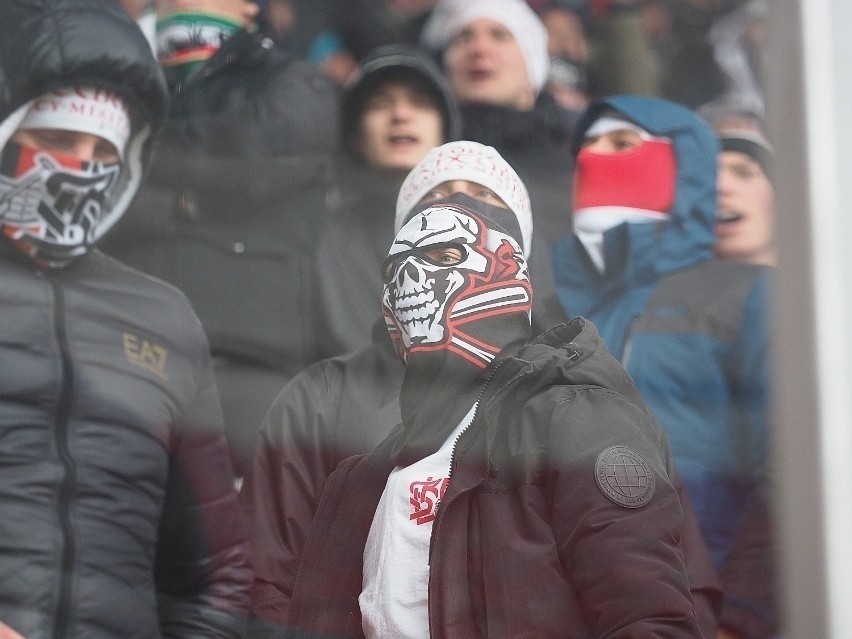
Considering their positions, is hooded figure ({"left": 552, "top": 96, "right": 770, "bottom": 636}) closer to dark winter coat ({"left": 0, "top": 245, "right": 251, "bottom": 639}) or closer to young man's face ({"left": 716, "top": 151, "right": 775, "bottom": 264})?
young man's face ({"left": 716, "top": 151, "right": 775, "bottom": 264})

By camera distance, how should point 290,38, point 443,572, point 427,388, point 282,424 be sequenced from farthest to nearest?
point 290,38
point 282,424
point 427,388
point 443,572

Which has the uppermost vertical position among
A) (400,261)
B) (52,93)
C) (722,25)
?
(722,25)

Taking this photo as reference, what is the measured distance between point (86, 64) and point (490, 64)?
794mm

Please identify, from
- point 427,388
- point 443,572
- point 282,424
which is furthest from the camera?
point 282,424

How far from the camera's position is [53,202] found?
287cm

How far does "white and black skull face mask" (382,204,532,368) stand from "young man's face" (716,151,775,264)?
442 millimetres

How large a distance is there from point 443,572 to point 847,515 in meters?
0.67

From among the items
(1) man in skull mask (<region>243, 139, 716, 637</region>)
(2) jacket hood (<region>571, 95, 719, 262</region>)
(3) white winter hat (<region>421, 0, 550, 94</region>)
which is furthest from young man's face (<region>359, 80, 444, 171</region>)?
(2) jacket hood (<region>571, 95, 719, 262</region>)

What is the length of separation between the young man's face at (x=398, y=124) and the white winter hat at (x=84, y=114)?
0.47 meters

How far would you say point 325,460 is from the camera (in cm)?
277

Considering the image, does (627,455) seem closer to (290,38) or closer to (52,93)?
(290,38)

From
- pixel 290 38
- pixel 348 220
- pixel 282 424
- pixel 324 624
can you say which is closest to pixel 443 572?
pixel 324 624

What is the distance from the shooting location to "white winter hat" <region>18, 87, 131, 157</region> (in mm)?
2891

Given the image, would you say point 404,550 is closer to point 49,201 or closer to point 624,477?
point 624,477
